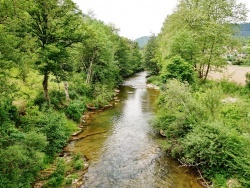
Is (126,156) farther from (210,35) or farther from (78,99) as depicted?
(210,35)

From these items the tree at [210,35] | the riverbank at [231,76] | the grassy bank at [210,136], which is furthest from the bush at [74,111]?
the riverbank at [231,76]

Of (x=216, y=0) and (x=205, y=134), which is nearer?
(x=205, y=134)

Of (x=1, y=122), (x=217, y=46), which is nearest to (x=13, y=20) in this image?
(x=1, y=122)

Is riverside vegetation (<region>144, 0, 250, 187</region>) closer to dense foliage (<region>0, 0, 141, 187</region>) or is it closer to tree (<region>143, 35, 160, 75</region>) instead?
dense foliage (<region>0, 0, 141, 187</region>)

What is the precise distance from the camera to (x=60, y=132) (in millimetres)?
17078

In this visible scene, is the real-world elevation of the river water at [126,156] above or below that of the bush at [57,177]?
below

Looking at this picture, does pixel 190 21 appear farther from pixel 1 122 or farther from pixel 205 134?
pixel 1 122

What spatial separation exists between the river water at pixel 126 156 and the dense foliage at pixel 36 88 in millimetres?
1754

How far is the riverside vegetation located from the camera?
13375 mm

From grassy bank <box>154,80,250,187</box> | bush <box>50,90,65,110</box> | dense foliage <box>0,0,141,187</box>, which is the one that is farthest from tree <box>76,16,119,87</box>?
grassy bank <box>154,80,250,187</box>

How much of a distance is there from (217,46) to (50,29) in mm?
20745

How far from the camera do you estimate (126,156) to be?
55.4 feet

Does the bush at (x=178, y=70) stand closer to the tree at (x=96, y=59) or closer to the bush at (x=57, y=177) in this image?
the tree at (x=96, y=59)

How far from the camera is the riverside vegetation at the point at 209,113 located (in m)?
13.4
